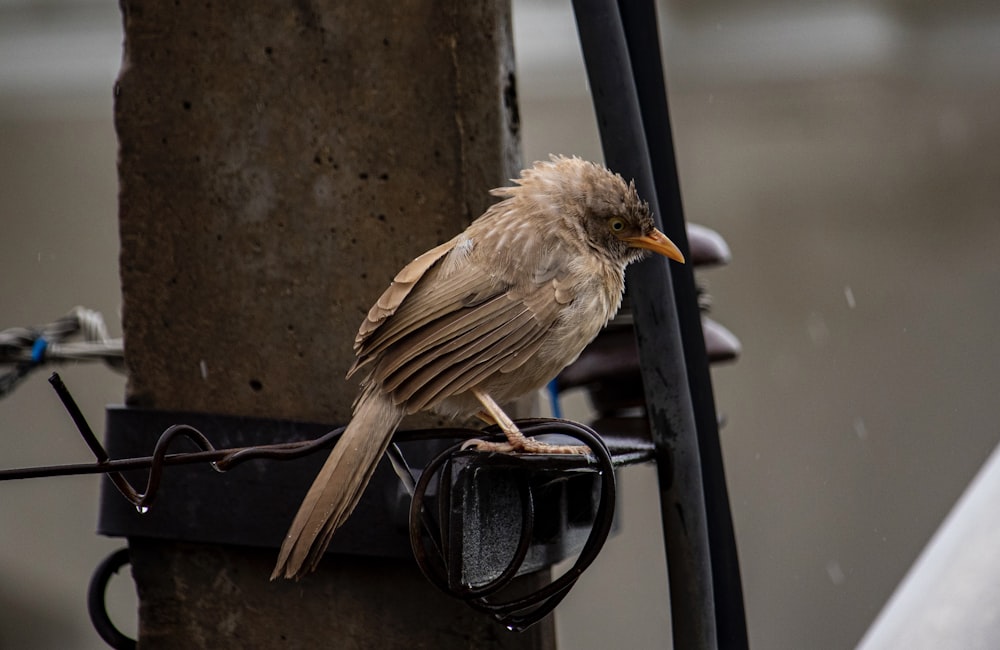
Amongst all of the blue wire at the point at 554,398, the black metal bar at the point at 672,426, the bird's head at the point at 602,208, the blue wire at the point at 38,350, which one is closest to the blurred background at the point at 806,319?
the blue wire at the point at 554,398

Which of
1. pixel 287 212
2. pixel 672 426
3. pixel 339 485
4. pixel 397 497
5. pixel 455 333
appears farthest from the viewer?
pixel 287 212

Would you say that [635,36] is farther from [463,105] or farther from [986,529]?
[986,529]

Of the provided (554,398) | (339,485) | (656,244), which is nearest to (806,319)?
(554,398)

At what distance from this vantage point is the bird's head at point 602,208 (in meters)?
1.95

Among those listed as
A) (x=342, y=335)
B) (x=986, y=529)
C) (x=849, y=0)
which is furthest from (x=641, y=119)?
(x=849, y=0)

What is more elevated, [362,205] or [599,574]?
[362,205]

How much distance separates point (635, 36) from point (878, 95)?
24.9 ft

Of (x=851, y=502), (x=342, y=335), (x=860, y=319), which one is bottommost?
(x=851, y=502)

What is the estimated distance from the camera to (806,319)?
8.42m

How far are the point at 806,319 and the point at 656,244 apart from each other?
677 cm

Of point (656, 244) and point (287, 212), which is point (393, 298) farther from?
point (287, 212)

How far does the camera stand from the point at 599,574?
341 inches

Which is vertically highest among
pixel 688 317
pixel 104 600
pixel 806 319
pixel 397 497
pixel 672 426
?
pixel 688 317

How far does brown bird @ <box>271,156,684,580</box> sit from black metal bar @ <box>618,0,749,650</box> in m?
0.20
